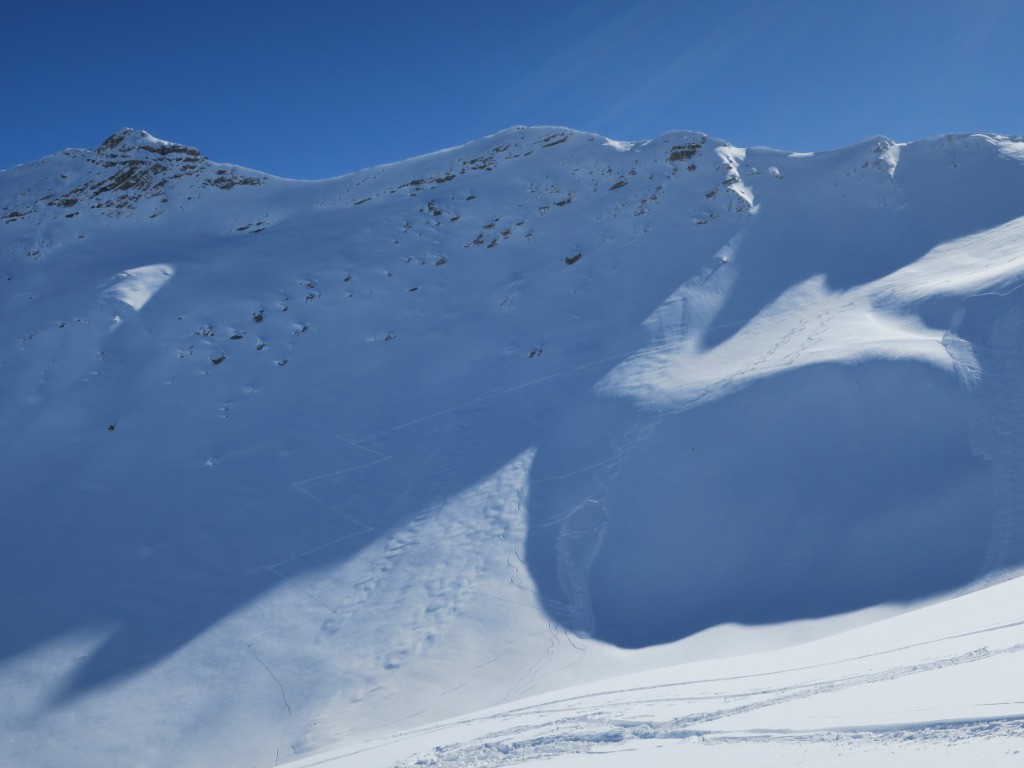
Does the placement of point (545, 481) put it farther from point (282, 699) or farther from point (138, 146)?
point (138, 146)

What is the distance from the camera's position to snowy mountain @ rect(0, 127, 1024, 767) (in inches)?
299

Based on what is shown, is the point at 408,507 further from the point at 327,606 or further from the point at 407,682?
the point at 407,682

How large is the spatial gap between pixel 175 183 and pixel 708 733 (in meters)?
32.9

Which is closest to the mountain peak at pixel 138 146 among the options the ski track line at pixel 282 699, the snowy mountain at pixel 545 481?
A: the snowy mountain at pixel 545 481

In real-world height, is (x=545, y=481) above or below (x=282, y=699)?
above

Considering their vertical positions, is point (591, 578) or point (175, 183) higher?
point (175, 183)

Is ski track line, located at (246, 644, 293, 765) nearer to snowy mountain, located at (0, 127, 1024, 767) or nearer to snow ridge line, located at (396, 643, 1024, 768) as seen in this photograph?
snowy mountain, located at (0, 127, 1024, 767)

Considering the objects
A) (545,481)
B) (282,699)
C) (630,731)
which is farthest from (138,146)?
(630,731)

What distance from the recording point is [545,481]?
45.5 feet

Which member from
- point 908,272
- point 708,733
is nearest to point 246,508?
point 708,733

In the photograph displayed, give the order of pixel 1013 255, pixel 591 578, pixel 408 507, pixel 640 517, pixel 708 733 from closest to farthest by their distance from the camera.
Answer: pixel 708 733 < pixel 591 578 < pixel 640 517 < pixel 408 507 < pixel 1013 255

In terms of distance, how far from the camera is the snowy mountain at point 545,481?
299 inches

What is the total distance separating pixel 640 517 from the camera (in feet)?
40.4

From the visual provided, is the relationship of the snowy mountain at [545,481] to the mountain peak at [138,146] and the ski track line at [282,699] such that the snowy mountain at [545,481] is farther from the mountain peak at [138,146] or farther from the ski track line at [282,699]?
the mountain peak at [138,146]
